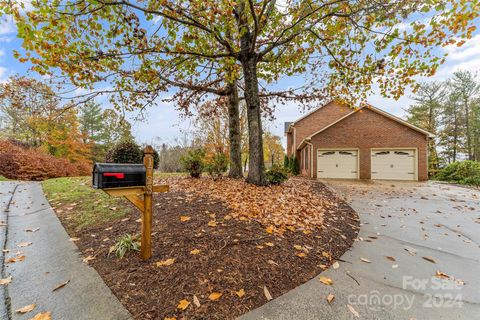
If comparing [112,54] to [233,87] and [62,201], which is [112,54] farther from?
[233,87]

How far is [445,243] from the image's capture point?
12.8ft

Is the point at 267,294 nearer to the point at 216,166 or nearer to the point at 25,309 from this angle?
the point at 25,309

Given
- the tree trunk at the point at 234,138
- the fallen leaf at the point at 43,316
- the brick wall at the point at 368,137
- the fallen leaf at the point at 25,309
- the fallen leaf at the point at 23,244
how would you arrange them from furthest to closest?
the brick wall at the point at 368,137 → the tree trunk at the point at 234,138 → the fallen leaf at the point at 23,244 → the fallen leaf at the point at 25,309 → the fallen leaf at the point at 43,316

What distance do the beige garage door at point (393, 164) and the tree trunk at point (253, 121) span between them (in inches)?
413

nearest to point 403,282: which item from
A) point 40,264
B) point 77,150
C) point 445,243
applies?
point 445,243

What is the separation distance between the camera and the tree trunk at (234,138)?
8.84 m

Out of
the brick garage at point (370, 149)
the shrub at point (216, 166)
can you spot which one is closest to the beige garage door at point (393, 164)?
the brick garage at point (370, 149)

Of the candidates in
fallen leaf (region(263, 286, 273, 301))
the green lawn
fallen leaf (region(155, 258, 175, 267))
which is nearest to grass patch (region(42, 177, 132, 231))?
the green lawn

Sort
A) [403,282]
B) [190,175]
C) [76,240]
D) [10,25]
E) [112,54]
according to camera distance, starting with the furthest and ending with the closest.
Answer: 1. [190,175]
2. [112,54]
3. [10,25]
4. [76,240]
5. [403,282]

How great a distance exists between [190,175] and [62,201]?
163 inches

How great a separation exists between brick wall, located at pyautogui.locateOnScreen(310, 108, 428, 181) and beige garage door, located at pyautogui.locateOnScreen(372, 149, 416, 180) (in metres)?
0.34

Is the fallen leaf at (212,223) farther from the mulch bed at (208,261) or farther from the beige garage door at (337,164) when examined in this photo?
the beige garage door at (337,164)

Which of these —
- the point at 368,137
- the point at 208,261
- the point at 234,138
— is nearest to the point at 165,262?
the point at 208,261

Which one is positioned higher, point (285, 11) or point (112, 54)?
point (285, 11)
